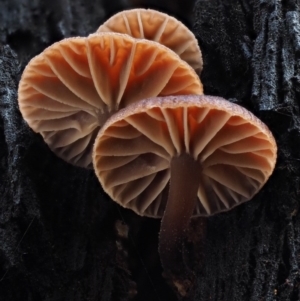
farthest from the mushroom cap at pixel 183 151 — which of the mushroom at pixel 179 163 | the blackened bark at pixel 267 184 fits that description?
the blackened bark at pixel 267 184

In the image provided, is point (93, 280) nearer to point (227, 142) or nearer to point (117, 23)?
point (227, 142)

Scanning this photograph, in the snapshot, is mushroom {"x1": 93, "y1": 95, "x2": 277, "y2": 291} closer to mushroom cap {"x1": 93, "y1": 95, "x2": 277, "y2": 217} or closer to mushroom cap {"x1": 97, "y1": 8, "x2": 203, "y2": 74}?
mushroom cap {"x1": 93, "y1": 95, "x2": 277, "y2": 217}

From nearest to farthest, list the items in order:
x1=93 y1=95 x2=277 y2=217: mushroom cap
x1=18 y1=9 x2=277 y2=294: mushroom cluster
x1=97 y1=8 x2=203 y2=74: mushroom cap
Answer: x1=93 y1=95 x2=277 y2=217: mushroom cap, x1=18 y1=9 x2=277 y2=294: mushroom cluster, x1=97 y1=8 x2=203 y2=74: mushroom cap

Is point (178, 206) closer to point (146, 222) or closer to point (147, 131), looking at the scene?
point (147, 131)

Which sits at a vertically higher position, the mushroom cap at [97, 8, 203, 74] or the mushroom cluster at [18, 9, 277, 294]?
the mushroom cap at [97, 8, 203, 74]

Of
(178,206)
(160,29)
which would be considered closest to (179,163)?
(178,206)

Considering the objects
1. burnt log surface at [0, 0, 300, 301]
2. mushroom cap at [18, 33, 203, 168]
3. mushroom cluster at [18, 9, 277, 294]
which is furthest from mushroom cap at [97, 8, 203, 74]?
mushroom cap at [18, 33, 203, 168]
